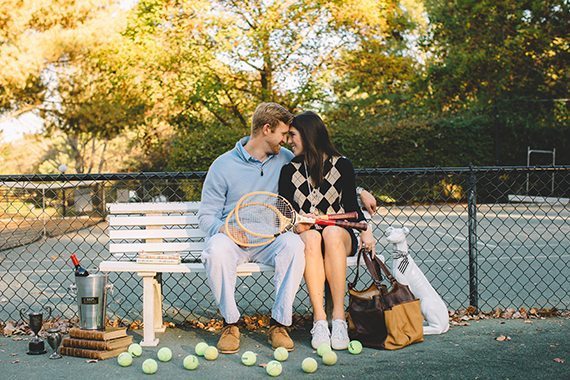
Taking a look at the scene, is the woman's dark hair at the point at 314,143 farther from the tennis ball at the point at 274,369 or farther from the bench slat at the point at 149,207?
the tennis ball at the point at 274,369

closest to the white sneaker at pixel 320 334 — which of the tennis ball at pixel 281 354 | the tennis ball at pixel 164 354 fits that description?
the tennis ball at pixel 281 354

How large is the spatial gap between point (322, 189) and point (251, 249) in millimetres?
627

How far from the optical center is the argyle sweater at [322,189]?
4.64m

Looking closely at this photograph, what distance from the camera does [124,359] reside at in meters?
4.02

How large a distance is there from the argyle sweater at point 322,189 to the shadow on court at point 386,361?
901 millimetres

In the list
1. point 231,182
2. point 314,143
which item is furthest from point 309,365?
point 314,143

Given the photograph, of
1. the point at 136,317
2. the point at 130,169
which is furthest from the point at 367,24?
the point at 136,317

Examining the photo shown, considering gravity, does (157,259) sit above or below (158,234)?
below

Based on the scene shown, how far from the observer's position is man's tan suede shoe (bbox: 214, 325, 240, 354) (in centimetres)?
425

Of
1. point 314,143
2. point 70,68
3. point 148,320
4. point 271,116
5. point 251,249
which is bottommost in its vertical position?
point 148,320

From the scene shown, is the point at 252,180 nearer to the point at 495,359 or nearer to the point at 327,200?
the point at 327,200

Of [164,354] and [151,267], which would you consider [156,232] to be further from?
[164,354]

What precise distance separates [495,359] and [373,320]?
2.49ft

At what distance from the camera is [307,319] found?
5102 mm
